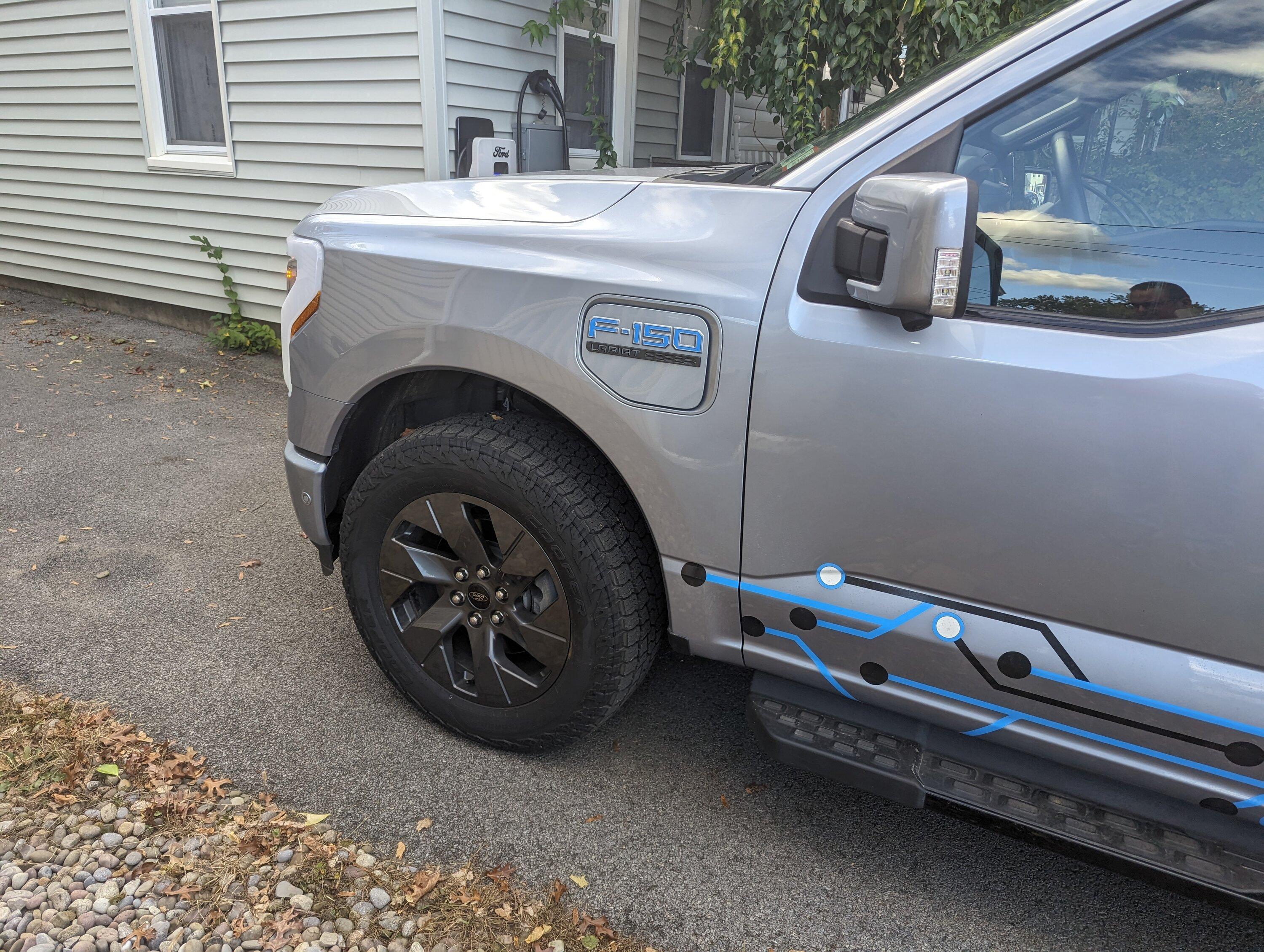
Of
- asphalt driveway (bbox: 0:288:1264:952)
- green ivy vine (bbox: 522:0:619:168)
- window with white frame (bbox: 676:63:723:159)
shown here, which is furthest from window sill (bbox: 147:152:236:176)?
window with white frame (bbox: 676:63:723:159)

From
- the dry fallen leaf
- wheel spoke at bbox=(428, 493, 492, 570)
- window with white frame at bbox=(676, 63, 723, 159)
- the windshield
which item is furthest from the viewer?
window with white frame at bbox=(676, 63, 723, 159)

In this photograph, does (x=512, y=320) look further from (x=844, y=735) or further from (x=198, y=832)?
(x=198, y=832)

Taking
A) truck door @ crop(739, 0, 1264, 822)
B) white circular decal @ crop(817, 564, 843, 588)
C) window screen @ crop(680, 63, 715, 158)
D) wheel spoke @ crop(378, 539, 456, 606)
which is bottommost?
wheel spoke @ crop(378, 539, 456, 606)

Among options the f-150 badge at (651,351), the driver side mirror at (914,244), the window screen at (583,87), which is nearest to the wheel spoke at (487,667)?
the f-150 badge at (651,351)

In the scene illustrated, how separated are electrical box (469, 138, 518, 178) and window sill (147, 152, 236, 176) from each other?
87.7 inches

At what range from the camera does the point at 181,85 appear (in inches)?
263

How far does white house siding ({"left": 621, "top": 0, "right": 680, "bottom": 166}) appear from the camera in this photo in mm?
6918

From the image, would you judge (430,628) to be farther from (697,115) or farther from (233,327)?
(697,115)

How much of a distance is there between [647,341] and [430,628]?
1019mm

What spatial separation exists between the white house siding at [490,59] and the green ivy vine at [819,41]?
0.46 feet

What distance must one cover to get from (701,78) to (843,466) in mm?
7142

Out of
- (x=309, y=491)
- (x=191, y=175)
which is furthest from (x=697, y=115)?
(x=309, y=491)

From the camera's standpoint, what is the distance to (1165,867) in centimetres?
157

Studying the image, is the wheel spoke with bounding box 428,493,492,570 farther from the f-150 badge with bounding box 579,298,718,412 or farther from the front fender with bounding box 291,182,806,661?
the f-150 badge with bounding box 579,298,718,412
